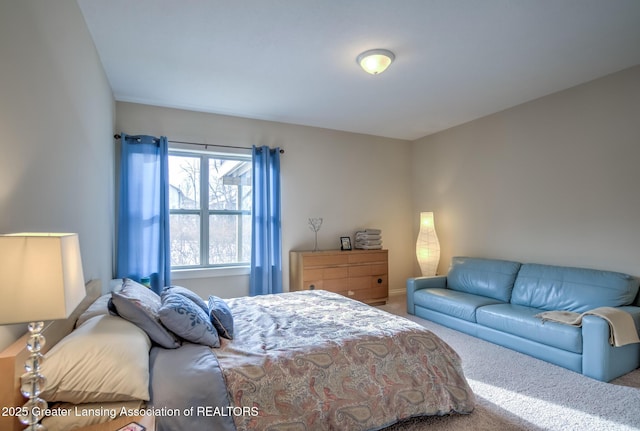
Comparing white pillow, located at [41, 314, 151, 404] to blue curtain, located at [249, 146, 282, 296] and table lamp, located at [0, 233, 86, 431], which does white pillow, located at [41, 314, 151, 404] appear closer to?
table lamp, located at [0, 233, 86, 431]

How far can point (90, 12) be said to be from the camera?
2316 mm

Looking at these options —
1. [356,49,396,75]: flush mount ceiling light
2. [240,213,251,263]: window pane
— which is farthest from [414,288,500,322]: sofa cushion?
[356,49,396,75]: flush mount ceiling light

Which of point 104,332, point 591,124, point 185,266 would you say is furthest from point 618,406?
point 185,266

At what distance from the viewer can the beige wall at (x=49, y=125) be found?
1250 millimetres

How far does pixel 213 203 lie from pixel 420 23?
325 centimetres

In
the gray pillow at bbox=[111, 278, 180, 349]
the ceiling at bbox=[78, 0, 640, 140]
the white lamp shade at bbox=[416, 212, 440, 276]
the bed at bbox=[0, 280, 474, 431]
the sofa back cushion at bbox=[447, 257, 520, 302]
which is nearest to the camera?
the bed at bbox=[0, 280, 474, 431]

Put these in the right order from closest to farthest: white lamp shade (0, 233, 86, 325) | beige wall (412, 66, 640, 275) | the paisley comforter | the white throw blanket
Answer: white lamp shade (0, 233, 86, 325), the paisley comforter, the white throw blanket, beige wall (412, 66, 640, 275)

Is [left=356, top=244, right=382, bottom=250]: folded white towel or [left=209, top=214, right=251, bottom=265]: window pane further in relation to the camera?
[left=356, top=244, right=382, bottom=250]: folded white towel

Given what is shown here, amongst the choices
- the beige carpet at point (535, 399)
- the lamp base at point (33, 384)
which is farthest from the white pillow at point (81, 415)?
the beige carpet at point (535, 399)

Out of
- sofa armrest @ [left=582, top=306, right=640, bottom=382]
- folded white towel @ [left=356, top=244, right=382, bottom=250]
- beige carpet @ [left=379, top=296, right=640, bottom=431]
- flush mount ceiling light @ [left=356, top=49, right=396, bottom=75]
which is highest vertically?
flush mount ceiling light @ [left=356, top=49, right=396, bottom=75]

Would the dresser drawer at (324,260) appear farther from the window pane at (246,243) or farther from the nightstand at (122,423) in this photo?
the nightstand at (122,423)

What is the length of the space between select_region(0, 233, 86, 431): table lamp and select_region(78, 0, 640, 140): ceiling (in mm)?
1992

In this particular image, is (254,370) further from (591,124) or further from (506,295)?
(591,124)

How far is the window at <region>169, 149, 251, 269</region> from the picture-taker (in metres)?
4.30
